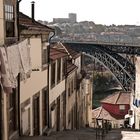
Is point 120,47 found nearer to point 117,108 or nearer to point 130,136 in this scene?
point 117,108

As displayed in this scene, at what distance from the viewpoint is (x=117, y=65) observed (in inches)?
2077

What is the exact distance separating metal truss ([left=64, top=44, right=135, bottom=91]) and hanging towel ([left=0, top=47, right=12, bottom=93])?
4003 centimetres

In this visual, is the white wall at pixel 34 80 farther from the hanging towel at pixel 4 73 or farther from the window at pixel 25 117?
the hanging towel at pixel 4 73

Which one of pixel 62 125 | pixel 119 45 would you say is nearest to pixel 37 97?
pixel 62 125

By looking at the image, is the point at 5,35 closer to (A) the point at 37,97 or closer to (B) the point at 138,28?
(A) the point at 37,97

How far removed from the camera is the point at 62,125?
21547 millimetres

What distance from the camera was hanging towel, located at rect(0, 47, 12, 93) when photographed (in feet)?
30.2

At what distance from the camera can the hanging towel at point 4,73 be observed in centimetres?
922

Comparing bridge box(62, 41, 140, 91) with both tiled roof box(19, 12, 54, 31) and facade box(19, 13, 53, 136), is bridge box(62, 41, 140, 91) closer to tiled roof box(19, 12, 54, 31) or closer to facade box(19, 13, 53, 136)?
facade box(19, 13, 53, 136)

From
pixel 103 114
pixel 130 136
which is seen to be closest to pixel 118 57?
pixel 103 114

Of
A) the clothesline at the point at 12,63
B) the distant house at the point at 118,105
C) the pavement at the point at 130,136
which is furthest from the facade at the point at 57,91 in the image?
the distant house at the point at 118,105

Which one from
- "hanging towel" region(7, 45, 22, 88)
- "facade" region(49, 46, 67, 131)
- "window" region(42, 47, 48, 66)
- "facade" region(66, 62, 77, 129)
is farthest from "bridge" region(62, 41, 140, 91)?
"hanging towel" region(7, 45, 22, 88)

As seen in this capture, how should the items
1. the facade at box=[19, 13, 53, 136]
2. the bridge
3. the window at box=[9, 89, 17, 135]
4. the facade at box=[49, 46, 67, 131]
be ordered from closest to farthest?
1. the window at box=[9, 89, 17, 135]
2. the facade at box=[19, 13, 53, 136]
3. the facade at box=[49, 46, 67, 131]
4. the bridge

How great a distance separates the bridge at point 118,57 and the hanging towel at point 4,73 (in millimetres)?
40030
